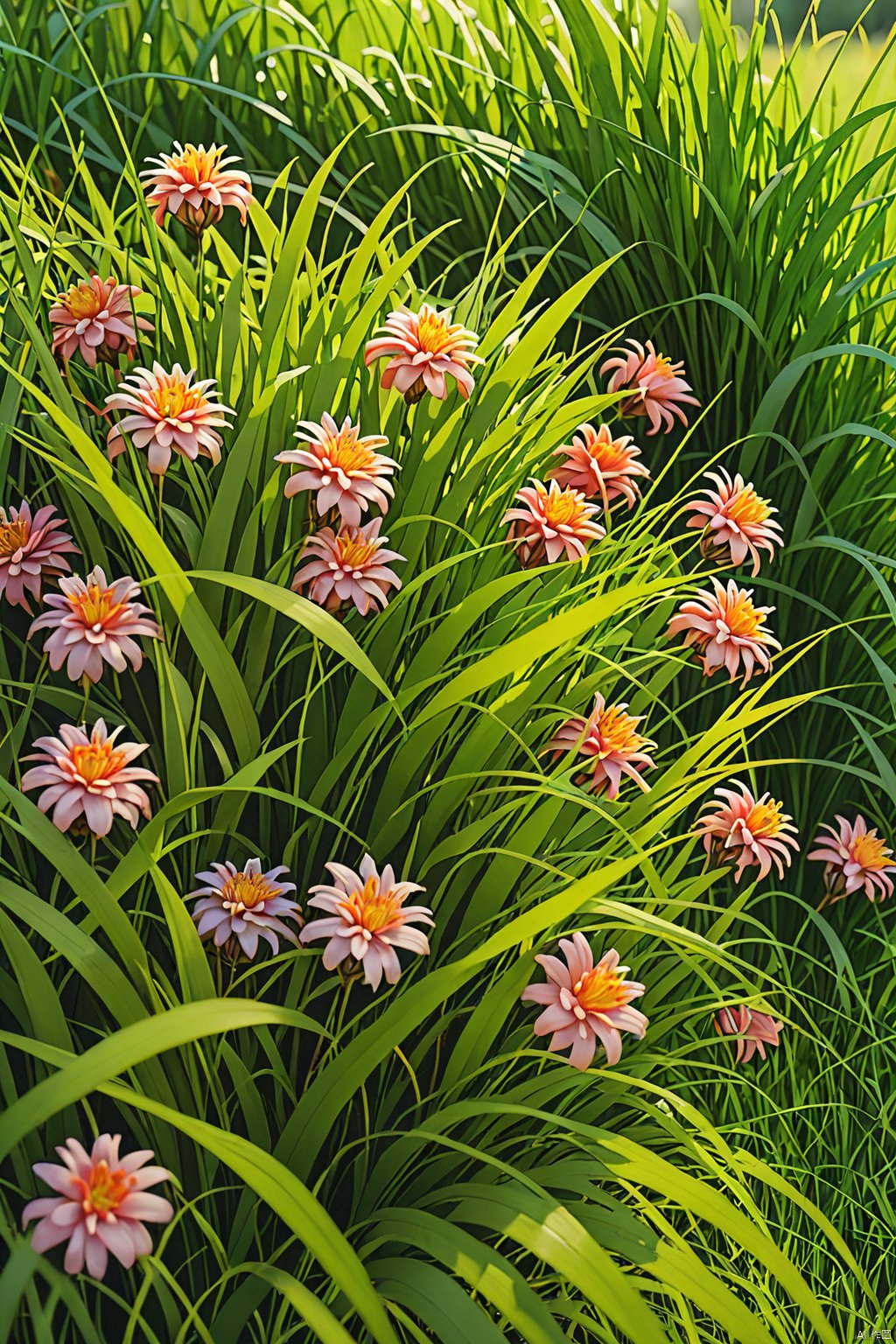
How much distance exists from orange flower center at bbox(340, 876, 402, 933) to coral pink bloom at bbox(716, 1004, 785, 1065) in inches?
17.9

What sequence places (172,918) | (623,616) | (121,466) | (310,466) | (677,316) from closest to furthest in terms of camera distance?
(172,918), (310,466), (121,466), (623,616), (677,316)

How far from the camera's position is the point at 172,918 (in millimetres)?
921

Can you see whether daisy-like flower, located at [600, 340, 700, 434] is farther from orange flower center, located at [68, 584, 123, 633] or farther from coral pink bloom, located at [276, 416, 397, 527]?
orange flower center, located at [68, 584, 123, 633]

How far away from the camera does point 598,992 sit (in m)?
0.98

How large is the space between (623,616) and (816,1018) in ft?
1.89

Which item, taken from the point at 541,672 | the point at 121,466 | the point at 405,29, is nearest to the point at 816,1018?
the point at 541,672

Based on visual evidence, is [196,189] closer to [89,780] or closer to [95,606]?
[95,606]

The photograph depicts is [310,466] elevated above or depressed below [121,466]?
above

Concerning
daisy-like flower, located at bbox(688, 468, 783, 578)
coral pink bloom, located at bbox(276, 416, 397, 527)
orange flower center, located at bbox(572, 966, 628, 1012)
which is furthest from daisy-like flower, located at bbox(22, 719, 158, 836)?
daisy-like flower, located at bbox(688, 468, 783, 578)

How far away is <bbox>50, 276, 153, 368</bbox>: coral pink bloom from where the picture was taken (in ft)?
3.87

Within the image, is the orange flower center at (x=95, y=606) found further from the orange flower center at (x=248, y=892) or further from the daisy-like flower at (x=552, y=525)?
the daisy-like flower at (x=552, y=525)

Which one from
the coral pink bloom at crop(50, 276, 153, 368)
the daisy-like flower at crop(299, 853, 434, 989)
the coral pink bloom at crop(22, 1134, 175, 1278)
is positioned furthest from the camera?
the coral pink bloom at crop(50, 276, 153, 368)

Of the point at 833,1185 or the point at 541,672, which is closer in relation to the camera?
the point at 541,672

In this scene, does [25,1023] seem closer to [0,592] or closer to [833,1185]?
[0,592]
